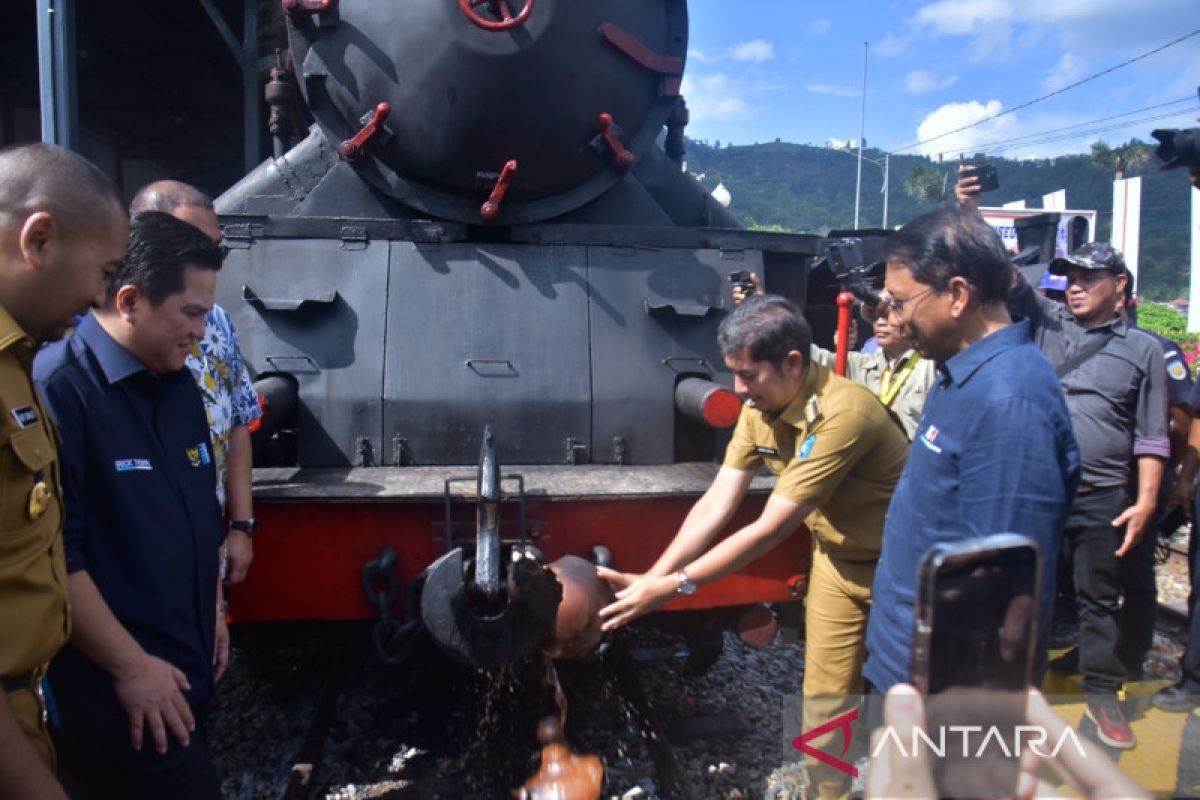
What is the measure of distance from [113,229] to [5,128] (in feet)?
37.4

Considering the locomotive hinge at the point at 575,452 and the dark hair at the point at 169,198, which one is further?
the locomotive hinge at the point at 575,452

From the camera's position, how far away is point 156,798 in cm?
176

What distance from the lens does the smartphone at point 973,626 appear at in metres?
0.86

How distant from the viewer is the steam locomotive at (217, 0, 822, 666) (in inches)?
101

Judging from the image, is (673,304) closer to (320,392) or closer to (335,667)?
(320,392)

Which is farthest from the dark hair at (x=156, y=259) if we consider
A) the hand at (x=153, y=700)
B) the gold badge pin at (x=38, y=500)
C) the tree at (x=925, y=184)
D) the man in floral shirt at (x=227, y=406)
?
the tree at (x=925, y=184)

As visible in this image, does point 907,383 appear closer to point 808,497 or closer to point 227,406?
point 808,497

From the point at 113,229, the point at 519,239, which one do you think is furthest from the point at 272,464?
the point at 113,229

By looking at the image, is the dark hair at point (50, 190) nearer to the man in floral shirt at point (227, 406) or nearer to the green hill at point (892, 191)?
the man in floral shirt at point (227, 406)

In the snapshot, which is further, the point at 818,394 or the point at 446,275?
the point at 446,275

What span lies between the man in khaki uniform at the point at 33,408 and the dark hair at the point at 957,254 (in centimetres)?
152

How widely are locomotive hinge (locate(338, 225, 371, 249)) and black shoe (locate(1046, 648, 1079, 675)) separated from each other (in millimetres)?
3782

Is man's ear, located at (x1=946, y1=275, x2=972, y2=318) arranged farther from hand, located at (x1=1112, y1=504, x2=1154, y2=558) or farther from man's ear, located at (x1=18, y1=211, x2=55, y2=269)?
hand, located at (x1=1112, y1=504, x2=1154, y2=558)

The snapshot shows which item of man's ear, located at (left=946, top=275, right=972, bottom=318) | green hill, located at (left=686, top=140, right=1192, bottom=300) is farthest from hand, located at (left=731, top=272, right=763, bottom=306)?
green hill, located at (left=686, top=140, right=1192, bottom=300)
